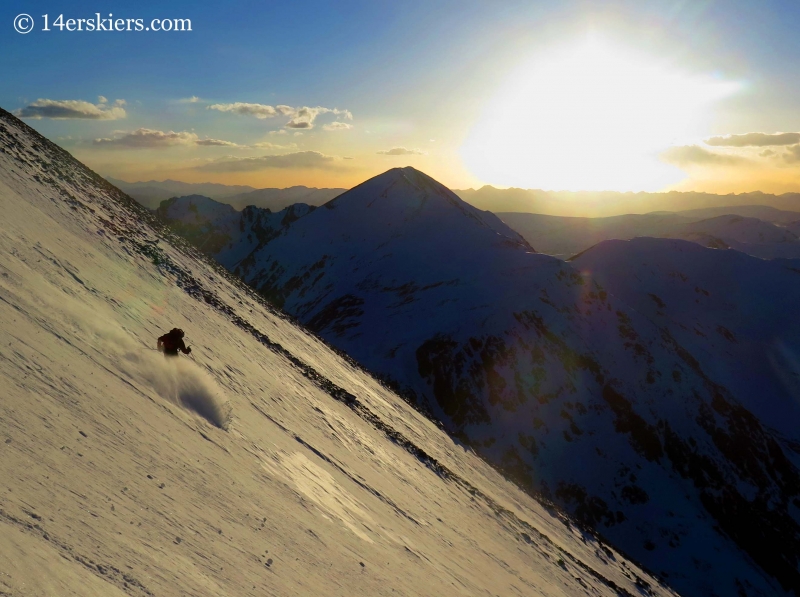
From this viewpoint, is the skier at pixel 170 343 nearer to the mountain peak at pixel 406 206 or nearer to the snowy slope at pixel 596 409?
the snowy slope at pixel 596 409

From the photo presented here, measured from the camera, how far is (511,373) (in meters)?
58.4

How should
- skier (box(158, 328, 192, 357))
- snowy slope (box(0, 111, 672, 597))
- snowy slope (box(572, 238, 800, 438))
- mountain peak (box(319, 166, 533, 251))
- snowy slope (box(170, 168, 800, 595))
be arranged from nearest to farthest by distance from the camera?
snowy slope (box(0, 111, 672, 597)), skier (box(158, 328, 192, 357)), snowy slope (box(170, 168, 800, 595)), snowy slope (box(572, 238, 800, 438)), mountain peak (box(319, 166, 533, 251))

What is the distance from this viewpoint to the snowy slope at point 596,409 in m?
49.2

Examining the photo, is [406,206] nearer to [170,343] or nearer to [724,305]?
[724,305]

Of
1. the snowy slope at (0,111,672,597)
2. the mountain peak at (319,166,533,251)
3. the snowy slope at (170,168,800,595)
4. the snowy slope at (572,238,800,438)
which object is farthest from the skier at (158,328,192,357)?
the mountain peak at (319,166,533,251)

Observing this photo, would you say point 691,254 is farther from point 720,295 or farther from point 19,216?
point 19,216

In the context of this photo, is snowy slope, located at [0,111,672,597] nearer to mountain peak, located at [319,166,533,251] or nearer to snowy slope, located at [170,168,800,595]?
snowy slope, located at [170,168,800,595]

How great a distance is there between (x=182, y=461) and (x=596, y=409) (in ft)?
189

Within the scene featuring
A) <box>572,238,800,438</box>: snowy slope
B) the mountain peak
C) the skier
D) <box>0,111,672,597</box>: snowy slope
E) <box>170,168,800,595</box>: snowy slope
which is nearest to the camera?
<box>0,111,672,597</box>: snowy slope

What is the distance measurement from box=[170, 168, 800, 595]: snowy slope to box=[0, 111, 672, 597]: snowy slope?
21.4 metres

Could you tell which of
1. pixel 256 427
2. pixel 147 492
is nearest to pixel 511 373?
pixel 256 427

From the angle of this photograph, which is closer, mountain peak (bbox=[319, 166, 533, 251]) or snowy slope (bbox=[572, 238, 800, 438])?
snowy slope (bbox=[572, 238, 800, 438])

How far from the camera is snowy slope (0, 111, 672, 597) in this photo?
5.66 m

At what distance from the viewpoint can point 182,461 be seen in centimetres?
815
